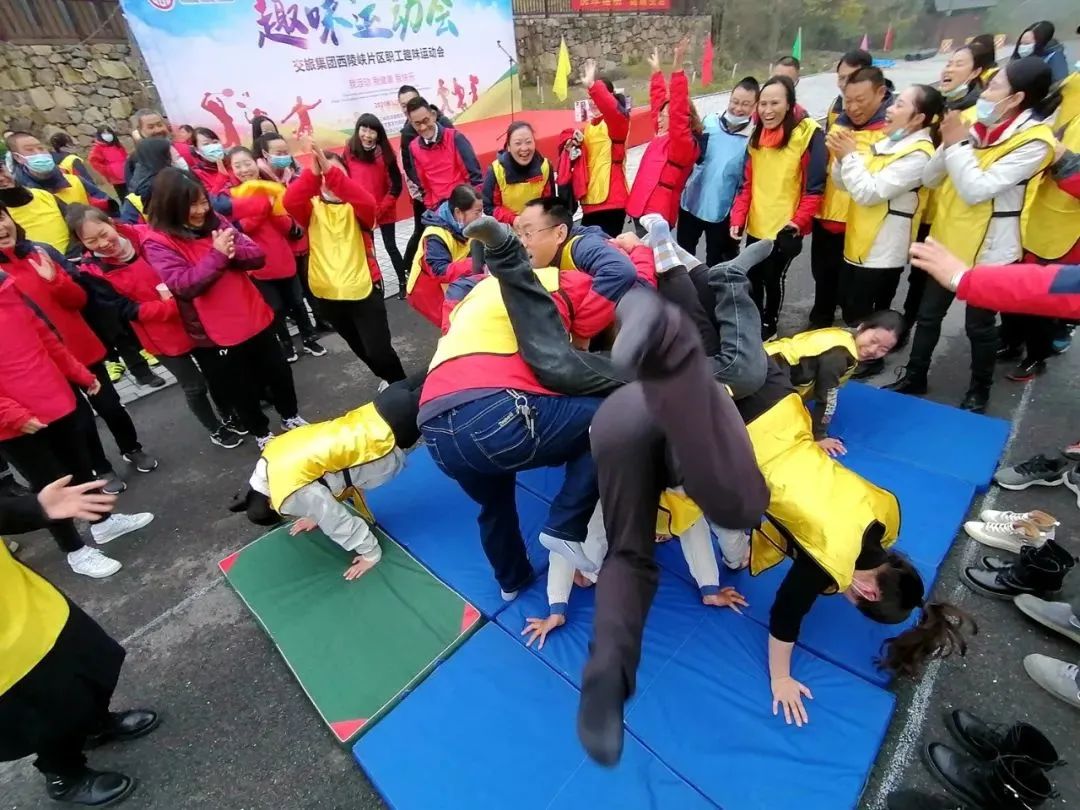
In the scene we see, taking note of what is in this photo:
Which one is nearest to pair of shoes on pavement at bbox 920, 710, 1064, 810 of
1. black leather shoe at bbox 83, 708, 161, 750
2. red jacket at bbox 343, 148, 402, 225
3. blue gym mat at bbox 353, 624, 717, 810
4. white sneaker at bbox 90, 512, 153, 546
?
blue gym mat at bbox 353, 624, 717, 810

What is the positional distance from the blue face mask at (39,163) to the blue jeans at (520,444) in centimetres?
453

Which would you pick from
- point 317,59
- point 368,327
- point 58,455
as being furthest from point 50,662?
point 317,59

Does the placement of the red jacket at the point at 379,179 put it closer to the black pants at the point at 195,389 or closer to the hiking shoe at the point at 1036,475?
the black pants at the point at 195,389

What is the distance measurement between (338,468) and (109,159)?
6.14 m

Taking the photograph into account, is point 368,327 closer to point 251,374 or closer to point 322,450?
point 251,374

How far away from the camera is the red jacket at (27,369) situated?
250cm

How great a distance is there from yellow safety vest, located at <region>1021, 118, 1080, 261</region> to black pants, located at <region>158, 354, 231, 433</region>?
15.8ft

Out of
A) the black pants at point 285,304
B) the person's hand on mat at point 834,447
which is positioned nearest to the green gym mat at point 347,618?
the black pants at point 285,304

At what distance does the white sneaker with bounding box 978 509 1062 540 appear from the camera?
2506 mm

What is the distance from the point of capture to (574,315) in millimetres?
2236

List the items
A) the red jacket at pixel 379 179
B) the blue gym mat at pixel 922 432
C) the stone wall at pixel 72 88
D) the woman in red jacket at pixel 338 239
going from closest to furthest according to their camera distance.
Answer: the blue gym mat at pixel 922 432 → the woman in red jacket at pixel 338 239 → the red jacket at pixel 379 179 → the stone wall at pixel 72 88

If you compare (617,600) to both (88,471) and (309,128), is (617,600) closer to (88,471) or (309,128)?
(88,471)

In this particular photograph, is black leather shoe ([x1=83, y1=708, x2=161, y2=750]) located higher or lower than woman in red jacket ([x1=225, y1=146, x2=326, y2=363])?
lower

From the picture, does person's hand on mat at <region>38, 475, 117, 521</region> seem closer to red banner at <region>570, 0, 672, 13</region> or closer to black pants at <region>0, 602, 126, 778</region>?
black pants at <region>0, 602, 126, 778</region>
